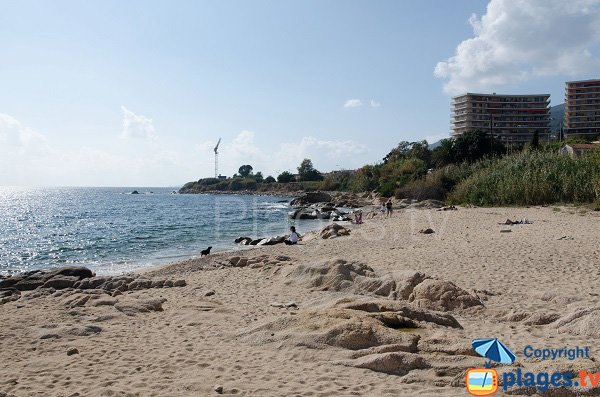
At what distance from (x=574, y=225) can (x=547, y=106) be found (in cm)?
8971

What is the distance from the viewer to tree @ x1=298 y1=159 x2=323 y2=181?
4571 inches

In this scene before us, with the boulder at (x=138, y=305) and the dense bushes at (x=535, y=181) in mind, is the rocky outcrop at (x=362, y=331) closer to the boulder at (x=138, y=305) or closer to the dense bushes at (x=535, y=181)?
the boulder at (x=138, y=305)

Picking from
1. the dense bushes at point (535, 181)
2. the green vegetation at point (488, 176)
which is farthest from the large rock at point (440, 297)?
the dense bushes at point (535, 181)

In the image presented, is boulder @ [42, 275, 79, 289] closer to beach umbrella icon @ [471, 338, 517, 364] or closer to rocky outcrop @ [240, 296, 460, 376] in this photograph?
rocky outcrop @ [240, 296, 460, 376]

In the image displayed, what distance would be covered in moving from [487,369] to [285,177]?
377 ft

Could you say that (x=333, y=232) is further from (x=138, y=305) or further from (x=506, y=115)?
(x=506, y=115)

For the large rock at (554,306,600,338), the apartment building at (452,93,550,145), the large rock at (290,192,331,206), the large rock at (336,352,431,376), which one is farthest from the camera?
the apartment building at (452,93,550,145)

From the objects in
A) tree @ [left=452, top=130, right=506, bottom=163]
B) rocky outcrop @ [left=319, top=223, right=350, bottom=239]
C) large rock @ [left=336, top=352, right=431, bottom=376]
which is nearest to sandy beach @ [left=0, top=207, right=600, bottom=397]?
large rock @ [left=336, top=352, right=431, bottom=376]

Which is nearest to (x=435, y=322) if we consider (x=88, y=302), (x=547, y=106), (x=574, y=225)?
(x=88, y=302)

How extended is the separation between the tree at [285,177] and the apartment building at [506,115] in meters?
44.5

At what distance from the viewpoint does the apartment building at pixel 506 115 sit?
9206 cm

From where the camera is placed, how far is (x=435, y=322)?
687 centimetres

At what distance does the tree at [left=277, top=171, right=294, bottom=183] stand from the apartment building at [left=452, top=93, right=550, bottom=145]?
4449 centimetres

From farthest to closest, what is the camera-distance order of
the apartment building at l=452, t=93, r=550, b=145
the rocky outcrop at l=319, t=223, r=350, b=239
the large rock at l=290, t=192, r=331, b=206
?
the apartment building at l=452, t=93, r=550, b=145 → the large rock at l=290, t=192, r=331, b=206 → the rocky outcrop at l=319, t=223, r=350, b=239
